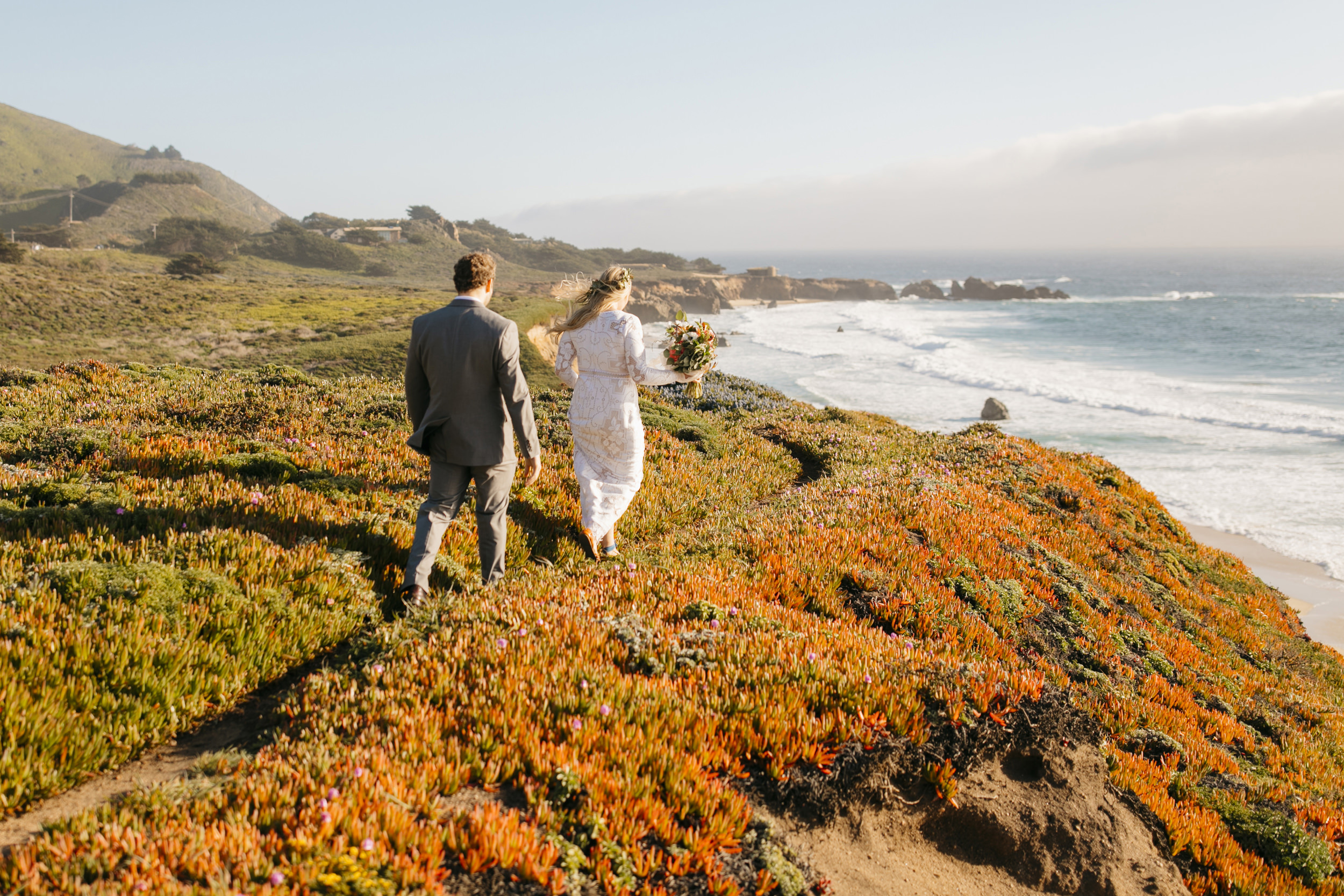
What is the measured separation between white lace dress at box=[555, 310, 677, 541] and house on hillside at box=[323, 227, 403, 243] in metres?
141

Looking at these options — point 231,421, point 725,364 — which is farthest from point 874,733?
point 725,364

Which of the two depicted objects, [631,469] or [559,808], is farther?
[631,469]

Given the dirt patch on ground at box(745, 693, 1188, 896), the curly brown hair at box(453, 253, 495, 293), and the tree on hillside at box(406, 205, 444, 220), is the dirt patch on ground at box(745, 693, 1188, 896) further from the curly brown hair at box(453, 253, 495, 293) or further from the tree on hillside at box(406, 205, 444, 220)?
the tree on hillside at box(406, 205, 444, 220)

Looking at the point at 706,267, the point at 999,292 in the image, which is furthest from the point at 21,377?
the point at 706,267

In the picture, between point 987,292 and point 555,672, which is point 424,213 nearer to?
point 987,292

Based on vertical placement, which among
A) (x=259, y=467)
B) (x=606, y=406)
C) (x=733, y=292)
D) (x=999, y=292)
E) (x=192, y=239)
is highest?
(x=999, y=292)

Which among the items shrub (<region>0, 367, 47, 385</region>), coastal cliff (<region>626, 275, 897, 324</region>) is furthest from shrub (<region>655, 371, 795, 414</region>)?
coastal cliff (<region>626, 275, 897, 324</region>)

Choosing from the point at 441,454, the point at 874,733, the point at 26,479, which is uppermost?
the point at 441,454

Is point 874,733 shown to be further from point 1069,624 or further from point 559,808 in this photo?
point 1069,624

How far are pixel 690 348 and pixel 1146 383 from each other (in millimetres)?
53074

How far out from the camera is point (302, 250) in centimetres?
11006

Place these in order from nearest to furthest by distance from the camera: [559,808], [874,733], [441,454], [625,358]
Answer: [559,808] < [874,733] < [441,454] < [625,358]

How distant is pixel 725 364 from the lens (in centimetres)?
5928

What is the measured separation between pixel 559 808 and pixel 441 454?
3320mm
